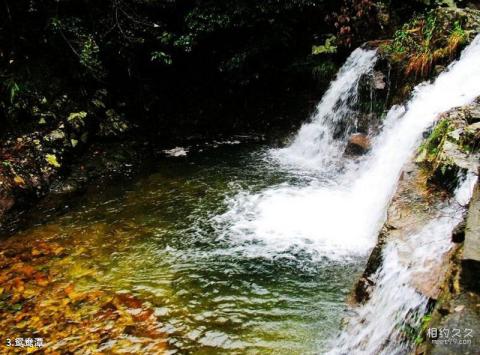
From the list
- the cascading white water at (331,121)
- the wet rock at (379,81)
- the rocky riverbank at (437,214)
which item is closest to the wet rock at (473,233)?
→ the rocky riverbank at (437,214)

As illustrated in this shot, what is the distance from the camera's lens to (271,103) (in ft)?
35.8

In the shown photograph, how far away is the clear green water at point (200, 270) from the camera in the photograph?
419 cm

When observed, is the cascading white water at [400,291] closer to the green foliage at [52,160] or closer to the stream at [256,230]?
the stream at [256,230]

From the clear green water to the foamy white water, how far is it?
0.33 metres

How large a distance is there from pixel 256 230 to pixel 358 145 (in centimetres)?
342

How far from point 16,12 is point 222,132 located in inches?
217

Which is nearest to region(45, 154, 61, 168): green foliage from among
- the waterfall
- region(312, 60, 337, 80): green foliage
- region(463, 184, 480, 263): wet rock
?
region(312, 60, 337, 80): green foliage

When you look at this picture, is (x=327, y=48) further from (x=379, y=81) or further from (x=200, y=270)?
(x=200, y=270)

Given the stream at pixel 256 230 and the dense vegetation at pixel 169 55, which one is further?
the dense vegetation at pixel 169 55

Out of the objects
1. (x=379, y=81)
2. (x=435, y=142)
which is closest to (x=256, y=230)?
(x=435, y=142)

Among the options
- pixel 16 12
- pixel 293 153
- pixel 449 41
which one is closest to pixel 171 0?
pixel 16 12

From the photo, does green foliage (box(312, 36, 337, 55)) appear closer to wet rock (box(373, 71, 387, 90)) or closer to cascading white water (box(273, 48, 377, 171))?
cascading white water (box(273, 48, 377, 171))

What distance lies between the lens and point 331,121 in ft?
30.4

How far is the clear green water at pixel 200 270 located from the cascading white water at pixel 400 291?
0.30m
